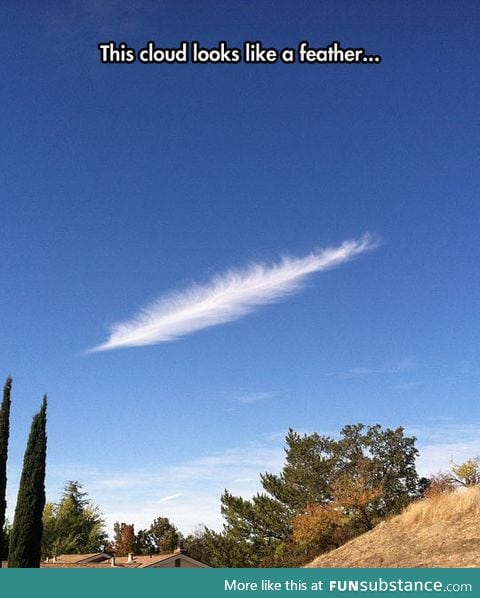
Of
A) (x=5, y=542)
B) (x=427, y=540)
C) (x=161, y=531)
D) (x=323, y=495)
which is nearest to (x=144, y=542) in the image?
(x=161, y=531)

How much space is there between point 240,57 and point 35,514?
25416 mm

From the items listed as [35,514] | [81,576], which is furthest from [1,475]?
[81,576]

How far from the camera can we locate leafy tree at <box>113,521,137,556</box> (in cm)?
5518

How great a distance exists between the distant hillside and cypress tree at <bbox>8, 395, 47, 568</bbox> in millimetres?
16384

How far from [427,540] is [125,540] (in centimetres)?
4419

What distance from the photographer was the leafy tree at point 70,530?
51000 mm

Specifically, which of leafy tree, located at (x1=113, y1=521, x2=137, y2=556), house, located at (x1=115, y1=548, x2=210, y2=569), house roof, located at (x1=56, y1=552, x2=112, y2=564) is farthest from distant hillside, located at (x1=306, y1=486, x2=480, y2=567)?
leafy tree, located at (x1=113, y1=521, x2=137, y2=556)

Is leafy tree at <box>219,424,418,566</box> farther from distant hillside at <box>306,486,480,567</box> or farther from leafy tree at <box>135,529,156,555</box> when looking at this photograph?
leafy tree at <box>135,529,156,555</box>

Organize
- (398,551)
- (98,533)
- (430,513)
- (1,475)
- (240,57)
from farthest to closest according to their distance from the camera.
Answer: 1. (98,533)
2. (1,475)
3. (430,513)
4. (398,551)
5. (240,57)

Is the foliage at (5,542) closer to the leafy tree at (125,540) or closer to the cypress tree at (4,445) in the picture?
the cypress tree at (4,445)

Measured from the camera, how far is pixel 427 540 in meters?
17.8

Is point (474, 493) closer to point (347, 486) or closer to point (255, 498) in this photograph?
point (347, 486)

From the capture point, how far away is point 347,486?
118 feet

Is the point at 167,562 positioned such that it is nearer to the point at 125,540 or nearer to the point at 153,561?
the point at 153,561
